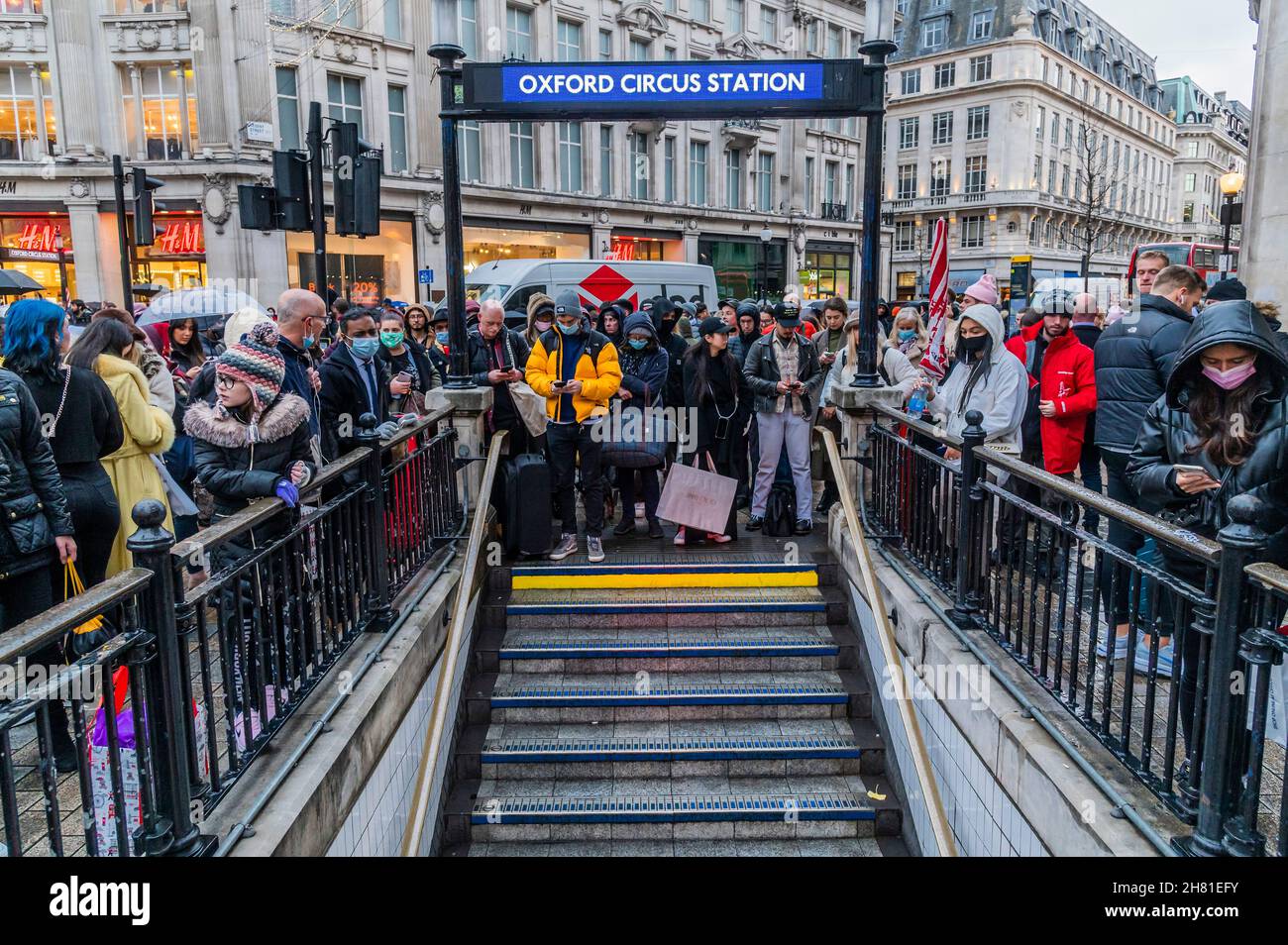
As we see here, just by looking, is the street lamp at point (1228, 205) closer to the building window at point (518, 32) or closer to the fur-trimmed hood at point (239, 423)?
the fur-trimmed hood at point (239, 423)

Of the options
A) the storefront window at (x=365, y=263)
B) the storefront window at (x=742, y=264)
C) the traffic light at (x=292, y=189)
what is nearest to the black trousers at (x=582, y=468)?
the traffic light at (x=292, y=189)

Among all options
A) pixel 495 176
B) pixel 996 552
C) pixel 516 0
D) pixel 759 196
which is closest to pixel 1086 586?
pixel 996 552

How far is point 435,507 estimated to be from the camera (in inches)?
269

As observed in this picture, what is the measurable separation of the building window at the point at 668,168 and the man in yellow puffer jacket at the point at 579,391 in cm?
3455

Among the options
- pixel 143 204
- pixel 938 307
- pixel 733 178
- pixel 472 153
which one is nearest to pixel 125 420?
pixel 938 307

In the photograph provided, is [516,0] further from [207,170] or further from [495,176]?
[207,170]

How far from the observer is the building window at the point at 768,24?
4303 centimetres

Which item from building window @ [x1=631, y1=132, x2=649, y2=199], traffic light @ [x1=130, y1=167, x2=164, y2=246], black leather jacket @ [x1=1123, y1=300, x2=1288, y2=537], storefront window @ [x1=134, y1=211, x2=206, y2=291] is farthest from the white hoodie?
building window @ [x1=631, y1=132, x2=649, y2=199]

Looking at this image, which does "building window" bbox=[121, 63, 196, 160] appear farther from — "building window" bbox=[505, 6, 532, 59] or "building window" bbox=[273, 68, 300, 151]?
"building window" bbox=[505, 6, 532, 59]

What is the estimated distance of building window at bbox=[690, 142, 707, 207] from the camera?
41.5 metres

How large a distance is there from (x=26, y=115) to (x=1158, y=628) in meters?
34.3

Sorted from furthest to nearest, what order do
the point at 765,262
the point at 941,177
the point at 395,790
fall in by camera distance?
the point at 941,177 < the point at 765,262 < the point at 395,790

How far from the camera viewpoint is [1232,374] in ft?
12.0

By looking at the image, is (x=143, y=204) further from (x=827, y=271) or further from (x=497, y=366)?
(x=827, y=271)
